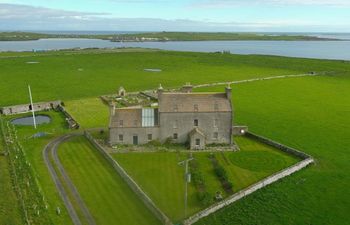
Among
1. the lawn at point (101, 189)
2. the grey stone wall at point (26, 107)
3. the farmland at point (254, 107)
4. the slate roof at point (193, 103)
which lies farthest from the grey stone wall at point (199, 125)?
the grey stone wall at point (26, 107)

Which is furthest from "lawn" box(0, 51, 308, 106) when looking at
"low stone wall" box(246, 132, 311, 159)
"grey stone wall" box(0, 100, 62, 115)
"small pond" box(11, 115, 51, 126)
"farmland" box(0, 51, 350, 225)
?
"low stone wall" box(246, 132, 311, 159)

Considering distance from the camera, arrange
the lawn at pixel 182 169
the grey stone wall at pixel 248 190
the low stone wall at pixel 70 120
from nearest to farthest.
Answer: the grey stone wall at pixel 248 190 → the lawn at pixel 182 169 → the low stone wall at pixel 70 120

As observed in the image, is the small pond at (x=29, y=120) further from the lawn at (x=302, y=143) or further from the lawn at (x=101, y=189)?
the lawn at (x=302, y=143)

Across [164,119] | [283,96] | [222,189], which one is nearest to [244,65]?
[283,96]

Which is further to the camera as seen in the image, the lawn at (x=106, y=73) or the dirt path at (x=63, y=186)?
the lawn at (x=106, y=73)

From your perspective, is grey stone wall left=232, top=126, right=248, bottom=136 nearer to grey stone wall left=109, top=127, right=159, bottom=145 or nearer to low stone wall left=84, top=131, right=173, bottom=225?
grey stone wall left=109, top=127, right=159, bottom=145
